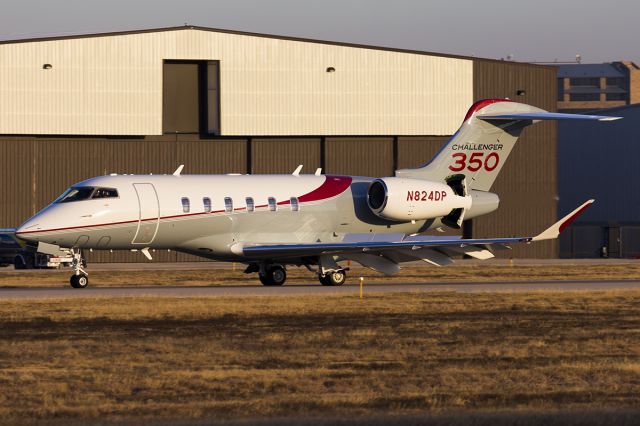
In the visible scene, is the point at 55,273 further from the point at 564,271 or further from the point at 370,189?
the point at 564,271

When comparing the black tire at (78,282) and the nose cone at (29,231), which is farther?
the black tire at (78,282)

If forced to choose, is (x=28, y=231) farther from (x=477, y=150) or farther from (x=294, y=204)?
(x=477, y=150)

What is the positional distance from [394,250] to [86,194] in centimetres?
914

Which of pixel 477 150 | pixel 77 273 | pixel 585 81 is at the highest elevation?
pixel 585 81

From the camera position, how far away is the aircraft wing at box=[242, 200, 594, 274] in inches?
1412

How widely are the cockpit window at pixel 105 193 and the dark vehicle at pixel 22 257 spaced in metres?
17.6

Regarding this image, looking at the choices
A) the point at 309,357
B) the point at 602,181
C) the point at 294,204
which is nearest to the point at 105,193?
the point at 294,204

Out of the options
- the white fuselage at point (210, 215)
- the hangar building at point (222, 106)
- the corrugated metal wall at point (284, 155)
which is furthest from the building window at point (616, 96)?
the white fuselage at point (210, 215)

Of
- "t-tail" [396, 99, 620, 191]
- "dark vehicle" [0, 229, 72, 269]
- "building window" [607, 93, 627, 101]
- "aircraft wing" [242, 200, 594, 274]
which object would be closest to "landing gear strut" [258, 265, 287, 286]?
"aircraft wing" [242, 200, 594, 274]

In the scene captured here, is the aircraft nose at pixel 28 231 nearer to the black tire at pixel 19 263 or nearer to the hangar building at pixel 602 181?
the black tire at pixel 19 263

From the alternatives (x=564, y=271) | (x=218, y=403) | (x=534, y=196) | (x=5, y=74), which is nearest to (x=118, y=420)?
(x=218, y=403)

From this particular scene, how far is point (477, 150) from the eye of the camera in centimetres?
4219

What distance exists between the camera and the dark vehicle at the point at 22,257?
176 ft

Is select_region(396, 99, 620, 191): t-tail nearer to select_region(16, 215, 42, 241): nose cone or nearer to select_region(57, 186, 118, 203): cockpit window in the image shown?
select_region(57, 186, 118, 203): cockpit window
